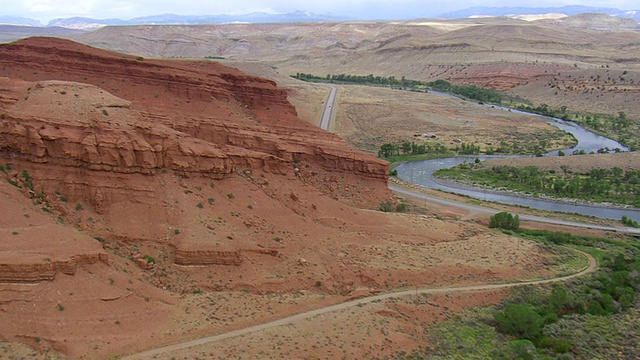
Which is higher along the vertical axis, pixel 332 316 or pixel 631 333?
pixel 332 316

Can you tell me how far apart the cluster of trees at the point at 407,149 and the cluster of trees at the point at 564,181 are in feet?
29.6

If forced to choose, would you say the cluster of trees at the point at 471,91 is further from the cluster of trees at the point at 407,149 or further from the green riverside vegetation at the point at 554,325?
the green riverside vegetation at the point at 554,325

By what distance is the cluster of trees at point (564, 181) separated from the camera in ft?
217

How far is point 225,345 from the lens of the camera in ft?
78.3

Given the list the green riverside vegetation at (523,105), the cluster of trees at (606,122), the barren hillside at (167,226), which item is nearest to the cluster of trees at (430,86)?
the green riverside vegetation at (523,105)

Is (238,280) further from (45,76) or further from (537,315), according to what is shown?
(45,76)

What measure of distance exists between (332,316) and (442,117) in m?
91.6

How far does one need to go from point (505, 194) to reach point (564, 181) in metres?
8.97

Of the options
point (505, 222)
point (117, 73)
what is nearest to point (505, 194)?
point (505, 222)

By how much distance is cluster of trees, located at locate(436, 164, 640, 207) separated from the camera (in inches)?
2603

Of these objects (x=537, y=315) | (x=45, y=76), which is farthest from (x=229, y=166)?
(x=537, y=315)

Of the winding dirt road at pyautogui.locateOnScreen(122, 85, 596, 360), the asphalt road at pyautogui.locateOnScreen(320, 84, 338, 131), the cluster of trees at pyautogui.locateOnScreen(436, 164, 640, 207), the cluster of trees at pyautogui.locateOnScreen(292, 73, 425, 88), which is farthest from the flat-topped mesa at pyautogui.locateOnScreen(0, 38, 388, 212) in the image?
the cluster of trees at pyautogui.locateOnScreen(292, 73, 425, 88)

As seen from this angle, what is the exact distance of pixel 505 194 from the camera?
67.1 m

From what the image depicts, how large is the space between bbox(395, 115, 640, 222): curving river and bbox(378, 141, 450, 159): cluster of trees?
12.0ft
